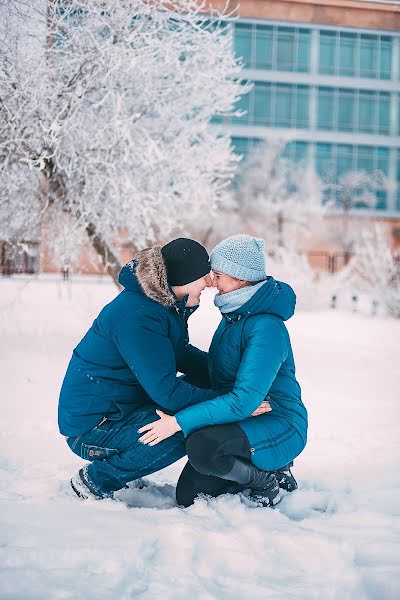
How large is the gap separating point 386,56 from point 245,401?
148ft

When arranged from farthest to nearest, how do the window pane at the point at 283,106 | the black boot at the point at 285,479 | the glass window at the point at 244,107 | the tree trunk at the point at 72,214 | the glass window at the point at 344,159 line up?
the glass window at the point at 344,159 → the window pane at the point at 283,106 → the glass window at the point at 244,107 → the tree trunk at the point at 72,214 → the black boot at the point at 285,479

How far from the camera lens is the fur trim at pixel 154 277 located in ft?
10.4

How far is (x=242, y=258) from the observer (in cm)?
331

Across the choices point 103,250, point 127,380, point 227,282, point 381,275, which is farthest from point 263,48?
point 127,380

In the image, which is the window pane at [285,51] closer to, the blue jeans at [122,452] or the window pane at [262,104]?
the window pane at [262,104]

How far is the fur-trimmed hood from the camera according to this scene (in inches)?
125

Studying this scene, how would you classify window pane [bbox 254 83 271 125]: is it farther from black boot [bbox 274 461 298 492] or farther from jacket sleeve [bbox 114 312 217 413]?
jacket sleeve [bbox 114 312 217 413]

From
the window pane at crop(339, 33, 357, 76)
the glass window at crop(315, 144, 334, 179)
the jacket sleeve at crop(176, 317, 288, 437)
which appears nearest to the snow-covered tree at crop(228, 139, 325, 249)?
the glass window at crop(315, 144, 334, 179)

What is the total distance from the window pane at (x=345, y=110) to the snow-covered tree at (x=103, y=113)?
35090 mm

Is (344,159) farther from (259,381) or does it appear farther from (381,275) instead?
(259,381)

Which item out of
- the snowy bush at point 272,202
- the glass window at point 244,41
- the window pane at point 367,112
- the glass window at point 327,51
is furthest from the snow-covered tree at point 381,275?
the glass window at point 327,51

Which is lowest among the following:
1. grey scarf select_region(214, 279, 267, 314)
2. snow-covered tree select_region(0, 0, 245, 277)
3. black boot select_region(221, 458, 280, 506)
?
black boot select_region(221, 458, 280, 506)

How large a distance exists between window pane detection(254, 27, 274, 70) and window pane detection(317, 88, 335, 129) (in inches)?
145

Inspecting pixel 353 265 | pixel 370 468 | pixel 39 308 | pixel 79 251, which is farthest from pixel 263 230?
pixel 370 468
